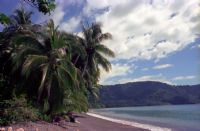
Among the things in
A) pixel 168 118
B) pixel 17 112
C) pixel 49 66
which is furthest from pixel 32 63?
pixel 168 118

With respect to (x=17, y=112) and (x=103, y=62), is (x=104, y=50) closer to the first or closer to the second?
(x=103, y=62)

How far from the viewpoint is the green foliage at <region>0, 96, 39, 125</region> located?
19.5 m

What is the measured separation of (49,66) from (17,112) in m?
3.88

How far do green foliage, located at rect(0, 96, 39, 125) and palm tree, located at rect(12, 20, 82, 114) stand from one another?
1356 millimetres

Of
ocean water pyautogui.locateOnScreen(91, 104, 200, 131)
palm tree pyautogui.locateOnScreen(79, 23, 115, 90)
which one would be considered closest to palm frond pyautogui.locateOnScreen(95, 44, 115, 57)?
palm tree pyautogui.locateOnScreen(79, 23, 115, 90)

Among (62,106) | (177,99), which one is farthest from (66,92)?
(177,99)

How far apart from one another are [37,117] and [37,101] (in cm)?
168

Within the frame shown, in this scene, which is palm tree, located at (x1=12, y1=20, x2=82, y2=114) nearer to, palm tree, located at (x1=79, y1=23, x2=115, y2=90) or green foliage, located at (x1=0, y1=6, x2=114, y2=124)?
green foliage, located at (x1=0, y1=6, x2=114, y2=124)

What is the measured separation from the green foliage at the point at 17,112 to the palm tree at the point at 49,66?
1.36 metres

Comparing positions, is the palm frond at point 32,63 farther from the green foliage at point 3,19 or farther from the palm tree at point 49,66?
the green foliage at point 3,19

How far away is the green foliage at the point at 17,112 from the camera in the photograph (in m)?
19.5

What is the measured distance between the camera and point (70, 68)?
23.8 metres

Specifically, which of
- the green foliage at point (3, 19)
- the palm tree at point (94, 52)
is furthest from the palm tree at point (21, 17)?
the green foliage at point (3, 19)

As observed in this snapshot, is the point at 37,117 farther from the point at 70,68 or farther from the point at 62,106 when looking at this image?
the point at 70,68
